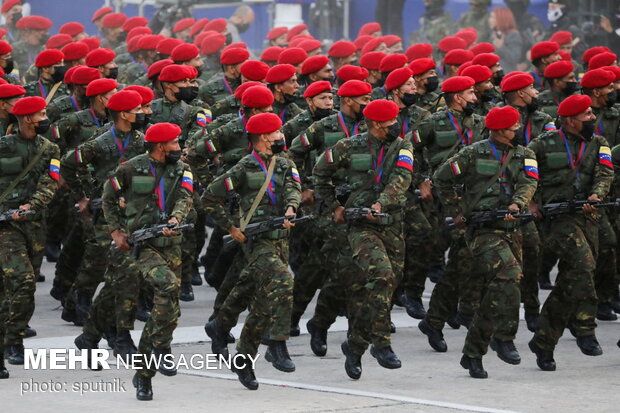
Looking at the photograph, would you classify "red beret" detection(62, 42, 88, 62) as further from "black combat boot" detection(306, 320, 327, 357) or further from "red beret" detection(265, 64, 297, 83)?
"black combat boot" detection(306, 320, 327, 357)

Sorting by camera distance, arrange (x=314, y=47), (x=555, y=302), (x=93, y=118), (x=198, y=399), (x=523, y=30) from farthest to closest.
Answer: (x=523, y=30)
(x=314, y=47)
(x=93, y=118)
(x=555, y=302)
(x=198, y=399)

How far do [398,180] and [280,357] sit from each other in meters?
1.62

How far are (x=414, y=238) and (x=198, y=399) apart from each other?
4.19 meters

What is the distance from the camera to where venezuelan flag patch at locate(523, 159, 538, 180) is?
1257cm

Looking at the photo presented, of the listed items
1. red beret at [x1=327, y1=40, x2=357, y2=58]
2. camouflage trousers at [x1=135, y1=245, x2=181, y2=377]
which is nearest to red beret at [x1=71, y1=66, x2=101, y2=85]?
camouflage trousers at [x1=135, y1=245, x2=181, y2=377]

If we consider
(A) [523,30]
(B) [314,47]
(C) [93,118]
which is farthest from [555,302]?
(A) [523,30]

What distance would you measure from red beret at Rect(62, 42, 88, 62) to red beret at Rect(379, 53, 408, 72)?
3.25 metres

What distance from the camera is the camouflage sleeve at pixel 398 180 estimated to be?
40.6 ft

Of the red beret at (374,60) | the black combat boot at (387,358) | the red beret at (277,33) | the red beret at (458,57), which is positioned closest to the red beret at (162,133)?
the black combat boot at (387,358)

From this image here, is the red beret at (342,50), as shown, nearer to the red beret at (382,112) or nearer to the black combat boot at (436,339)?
the black combat boot at (436,339)

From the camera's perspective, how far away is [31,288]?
12.6 metres

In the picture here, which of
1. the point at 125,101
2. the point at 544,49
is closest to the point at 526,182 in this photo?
the point at 125,101

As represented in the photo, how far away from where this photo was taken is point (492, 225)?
1249 centimetres

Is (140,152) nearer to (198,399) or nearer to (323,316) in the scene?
(323,316)
